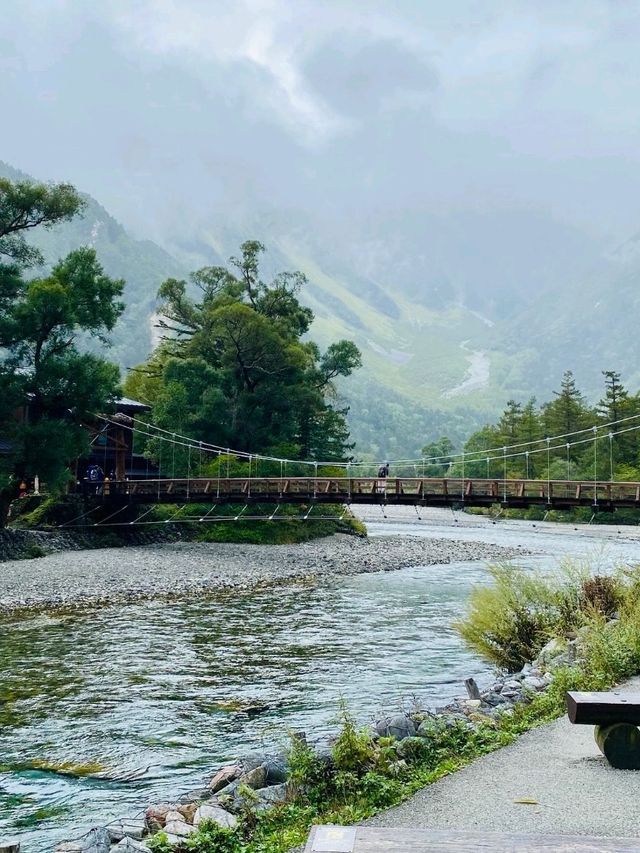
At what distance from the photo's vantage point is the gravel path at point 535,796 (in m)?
4.11

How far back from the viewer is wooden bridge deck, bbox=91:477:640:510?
23.9m

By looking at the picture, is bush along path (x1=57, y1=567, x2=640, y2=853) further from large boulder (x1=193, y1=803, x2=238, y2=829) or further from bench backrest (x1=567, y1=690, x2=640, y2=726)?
bench backrest (x1=567, y1=690, x2=640, y2=726)

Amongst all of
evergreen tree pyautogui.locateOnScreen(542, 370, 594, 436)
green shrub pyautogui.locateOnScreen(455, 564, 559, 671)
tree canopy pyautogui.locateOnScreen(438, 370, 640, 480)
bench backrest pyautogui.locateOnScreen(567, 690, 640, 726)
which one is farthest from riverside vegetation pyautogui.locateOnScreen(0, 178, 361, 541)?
evergreen tree pyautogui.locateOnScreen(542, 370, 594, 436)

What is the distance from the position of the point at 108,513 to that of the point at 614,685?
25.2m

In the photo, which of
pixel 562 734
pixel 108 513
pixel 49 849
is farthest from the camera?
pixel 108 513

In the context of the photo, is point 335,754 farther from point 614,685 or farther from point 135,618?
point 135,618

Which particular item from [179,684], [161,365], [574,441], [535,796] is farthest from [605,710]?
[574,441]

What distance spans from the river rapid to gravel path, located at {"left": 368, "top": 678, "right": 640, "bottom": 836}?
7.32ft

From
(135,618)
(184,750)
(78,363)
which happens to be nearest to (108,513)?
(78,363)

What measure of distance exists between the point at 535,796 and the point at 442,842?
→ 1.88 m

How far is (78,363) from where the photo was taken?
75.3 ft

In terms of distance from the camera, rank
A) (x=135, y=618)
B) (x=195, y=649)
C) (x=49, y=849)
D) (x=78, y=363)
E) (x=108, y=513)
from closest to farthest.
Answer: (x=49, y=849) < (x=195, y=649) < (x=135, y=618) < (x=78, y=363) < (x=108, y=513)

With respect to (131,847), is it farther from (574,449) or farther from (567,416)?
(567,416)

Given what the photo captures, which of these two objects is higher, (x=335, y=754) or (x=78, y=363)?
(x=78, y=363)
